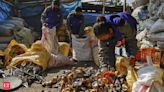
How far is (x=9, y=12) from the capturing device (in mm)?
12594

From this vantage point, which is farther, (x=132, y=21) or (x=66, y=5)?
(x=66, y=5)

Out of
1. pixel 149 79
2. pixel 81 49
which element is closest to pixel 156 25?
pixel 149 79

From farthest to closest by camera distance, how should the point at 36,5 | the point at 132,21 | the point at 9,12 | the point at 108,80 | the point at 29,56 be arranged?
the point at 36,5 → the point at 9,12 → the point at 29,56 → the point at 132,21 → the point at 108,80

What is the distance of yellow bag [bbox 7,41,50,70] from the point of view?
8.07 metres

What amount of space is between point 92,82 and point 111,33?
817mm

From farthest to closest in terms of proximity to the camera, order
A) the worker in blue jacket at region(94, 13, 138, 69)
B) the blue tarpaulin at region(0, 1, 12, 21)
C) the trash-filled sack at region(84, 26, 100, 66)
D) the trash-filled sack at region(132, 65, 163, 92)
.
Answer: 1. the blue tarpaulin at region(0, 1, 12, 21)
2. the trash-filled sack at region(84, 26, 100, 66)
3. the worker in blue jacket at region(94, 13, 138, 69)
4. the trash-filled sack at region(132, 65, 163, 92)

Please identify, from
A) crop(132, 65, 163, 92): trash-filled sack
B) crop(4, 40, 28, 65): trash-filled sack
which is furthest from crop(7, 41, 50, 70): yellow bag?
crop(132, 65, 163, 92): trash-filled sack

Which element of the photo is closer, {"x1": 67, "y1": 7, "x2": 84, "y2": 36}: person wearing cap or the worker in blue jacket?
the worker in blue jacket

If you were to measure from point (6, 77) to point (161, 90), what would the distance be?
3144mm

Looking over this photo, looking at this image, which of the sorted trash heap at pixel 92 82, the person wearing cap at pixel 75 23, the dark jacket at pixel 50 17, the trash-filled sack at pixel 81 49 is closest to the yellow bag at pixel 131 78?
the sorted trash heap at pixel 92 82

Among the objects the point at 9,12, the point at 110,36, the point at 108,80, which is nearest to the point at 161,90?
the point at 108,80

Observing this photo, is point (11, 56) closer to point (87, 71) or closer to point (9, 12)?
point (87, 71)

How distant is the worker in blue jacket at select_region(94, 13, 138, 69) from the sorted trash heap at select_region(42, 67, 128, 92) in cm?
38

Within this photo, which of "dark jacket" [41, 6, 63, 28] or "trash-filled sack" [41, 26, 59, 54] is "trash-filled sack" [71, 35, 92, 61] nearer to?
"trash-filled sack" [41, 26, 59, 54]
